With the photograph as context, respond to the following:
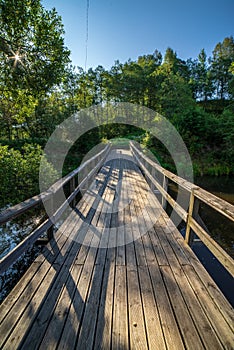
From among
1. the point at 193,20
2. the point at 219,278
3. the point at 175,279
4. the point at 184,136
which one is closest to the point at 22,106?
the point at 175,279

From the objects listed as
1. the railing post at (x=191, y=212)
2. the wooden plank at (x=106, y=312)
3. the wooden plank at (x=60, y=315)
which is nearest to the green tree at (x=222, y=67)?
the railing post at (x=191, y=212)

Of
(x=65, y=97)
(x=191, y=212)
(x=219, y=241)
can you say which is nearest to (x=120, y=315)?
(x=191, y=212)

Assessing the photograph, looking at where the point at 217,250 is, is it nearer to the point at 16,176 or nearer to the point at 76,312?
the point at 76,312

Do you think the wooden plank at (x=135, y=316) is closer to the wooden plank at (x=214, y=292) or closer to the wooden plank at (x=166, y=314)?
the wooden plank at (x=166, y=314)

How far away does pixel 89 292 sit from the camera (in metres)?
1.62

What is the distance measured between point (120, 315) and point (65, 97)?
A: 1769cm

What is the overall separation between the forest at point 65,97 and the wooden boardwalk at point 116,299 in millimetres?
3223

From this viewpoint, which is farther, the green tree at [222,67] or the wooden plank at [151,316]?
the green tree at [222,67]

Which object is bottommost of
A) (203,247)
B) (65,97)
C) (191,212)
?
(203,247)

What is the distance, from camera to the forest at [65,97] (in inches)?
173

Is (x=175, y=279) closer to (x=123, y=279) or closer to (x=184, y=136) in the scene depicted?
(x=123, y=279)

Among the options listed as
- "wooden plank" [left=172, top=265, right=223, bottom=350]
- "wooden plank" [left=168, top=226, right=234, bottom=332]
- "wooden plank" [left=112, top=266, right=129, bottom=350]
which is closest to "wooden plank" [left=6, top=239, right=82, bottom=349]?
"wooden plank" [left=112, top=266, right=129, bottom=350]

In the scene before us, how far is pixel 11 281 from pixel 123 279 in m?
2.27

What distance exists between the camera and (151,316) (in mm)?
1391
